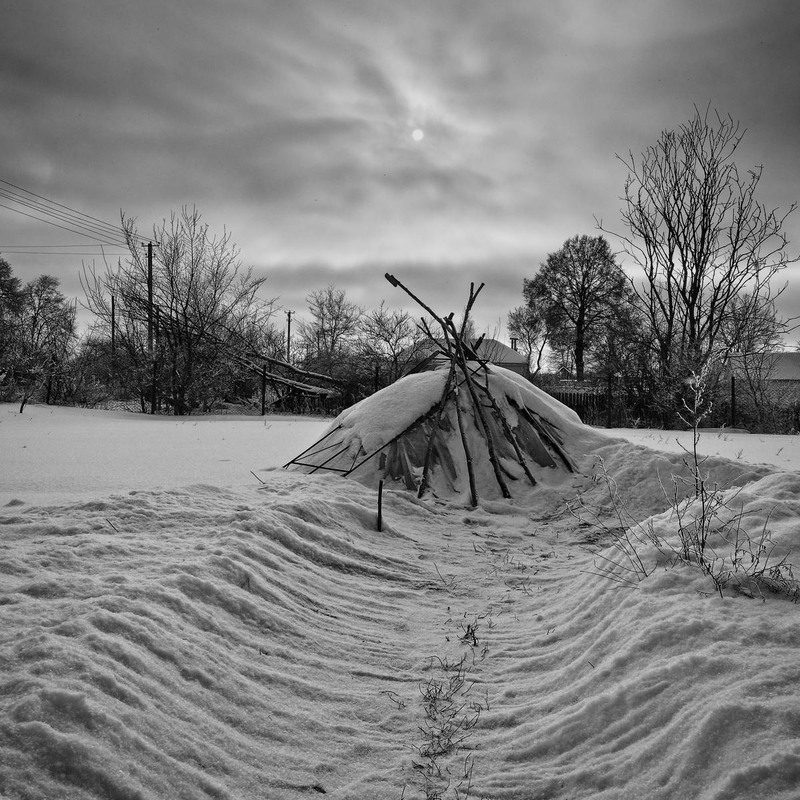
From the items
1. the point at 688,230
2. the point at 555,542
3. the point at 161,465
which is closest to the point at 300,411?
the point at 161,465

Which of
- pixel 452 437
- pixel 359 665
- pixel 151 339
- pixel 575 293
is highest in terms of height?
pixel 575 293

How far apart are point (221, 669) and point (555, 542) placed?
3207 mm

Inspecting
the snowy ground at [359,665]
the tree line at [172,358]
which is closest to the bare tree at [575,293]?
the tree line at [172,358]

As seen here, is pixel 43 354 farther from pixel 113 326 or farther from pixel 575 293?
pixel 575 293

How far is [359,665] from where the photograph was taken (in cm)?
282

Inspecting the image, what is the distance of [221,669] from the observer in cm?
251

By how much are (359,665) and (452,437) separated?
161 inches

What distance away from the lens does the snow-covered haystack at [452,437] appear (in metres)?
6.38

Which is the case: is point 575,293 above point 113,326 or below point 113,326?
above

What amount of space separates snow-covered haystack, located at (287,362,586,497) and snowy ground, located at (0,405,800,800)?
180 cm

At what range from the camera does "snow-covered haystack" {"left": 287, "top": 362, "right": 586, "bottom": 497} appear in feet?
20.9

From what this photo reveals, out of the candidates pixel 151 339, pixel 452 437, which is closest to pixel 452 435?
pixel 452 437

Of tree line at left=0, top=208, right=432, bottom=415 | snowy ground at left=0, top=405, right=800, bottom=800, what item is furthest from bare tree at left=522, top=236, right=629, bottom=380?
snowy ground at left=0, top=405, right=800, bottom=800

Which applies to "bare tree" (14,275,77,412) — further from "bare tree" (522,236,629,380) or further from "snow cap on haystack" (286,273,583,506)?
"bare tree" (522,236,629,380)
